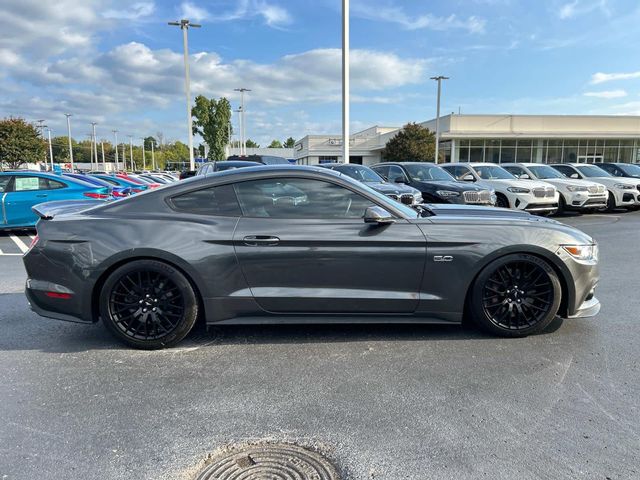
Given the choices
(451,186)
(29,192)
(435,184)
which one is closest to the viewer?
(29,192)

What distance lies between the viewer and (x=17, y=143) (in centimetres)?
4956

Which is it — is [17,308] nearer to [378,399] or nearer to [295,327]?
[295,327]

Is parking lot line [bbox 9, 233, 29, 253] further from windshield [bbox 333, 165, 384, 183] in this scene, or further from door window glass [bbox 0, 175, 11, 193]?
windshield [bbox 333, 165, 384, 183]

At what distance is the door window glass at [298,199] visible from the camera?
12.8 ft

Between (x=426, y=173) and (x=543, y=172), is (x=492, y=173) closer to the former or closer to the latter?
(x=543, y=172)

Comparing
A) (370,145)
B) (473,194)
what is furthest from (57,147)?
(473,194)

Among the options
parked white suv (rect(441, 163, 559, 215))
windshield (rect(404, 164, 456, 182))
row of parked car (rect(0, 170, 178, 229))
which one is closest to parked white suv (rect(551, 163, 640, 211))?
parked white suv (rect(441, 163, 559, 215))

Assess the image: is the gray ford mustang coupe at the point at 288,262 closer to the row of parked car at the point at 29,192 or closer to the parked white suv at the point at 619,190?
the row of parked car at the point at 29,192

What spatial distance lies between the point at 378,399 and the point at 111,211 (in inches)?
104

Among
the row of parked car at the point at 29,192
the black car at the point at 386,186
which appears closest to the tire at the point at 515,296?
the black car at the point at 386,186

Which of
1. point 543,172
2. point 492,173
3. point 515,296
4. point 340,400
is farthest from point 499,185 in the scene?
point 340,400

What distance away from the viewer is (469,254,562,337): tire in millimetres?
3910

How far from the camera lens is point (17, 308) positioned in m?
5.04

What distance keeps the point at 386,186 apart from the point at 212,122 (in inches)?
1648
